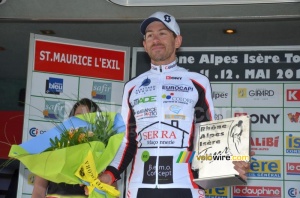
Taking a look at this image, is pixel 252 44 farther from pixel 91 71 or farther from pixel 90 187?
pixel 90 187

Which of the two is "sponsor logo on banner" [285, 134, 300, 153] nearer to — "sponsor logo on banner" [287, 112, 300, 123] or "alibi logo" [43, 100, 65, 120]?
"sponsor logo on banner" [287, 112, 300, 123]

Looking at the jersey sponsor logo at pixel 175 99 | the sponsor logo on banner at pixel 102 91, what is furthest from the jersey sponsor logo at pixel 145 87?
the sponsor logo on banner at pixel 102 91

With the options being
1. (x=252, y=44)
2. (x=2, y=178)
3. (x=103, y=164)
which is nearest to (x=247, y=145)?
(x=103, y=164)

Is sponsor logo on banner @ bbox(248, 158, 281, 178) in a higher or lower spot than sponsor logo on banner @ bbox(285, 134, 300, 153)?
lower

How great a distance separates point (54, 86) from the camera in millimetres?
5793

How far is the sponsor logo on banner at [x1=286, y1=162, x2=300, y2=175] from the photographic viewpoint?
569 centimetres

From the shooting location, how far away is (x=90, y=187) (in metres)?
3.05

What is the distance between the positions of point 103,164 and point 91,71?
2.85m

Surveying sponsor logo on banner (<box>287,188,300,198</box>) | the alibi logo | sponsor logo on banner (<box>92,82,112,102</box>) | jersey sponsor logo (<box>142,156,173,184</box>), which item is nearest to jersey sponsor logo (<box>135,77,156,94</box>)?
jersey sponsor logo (<box>142,156,173,184</box>)

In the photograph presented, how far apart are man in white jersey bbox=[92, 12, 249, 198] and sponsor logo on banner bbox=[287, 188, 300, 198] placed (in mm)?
2586

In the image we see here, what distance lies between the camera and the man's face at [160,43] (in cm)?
341

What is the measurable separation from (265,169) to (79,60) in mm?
1968

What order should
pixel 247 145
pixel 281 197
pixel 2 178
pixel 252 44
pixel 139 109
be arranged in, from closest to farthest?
pixel 247 145 < pixel 139 109 < pixel 281 197 < pixel 252 44 < pixel 2 178

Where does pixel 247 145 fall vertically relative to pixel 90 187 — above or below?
above
